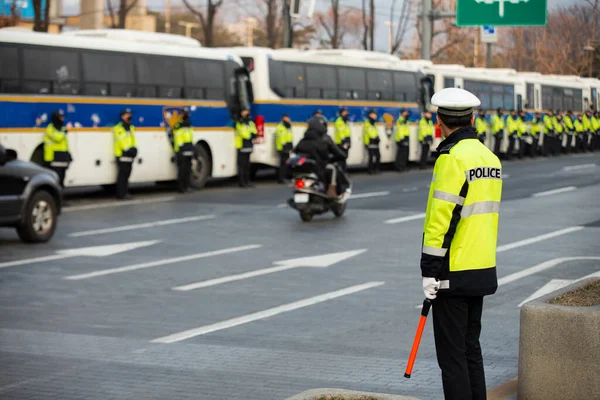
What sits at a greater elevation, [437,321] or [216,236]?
[437,321]

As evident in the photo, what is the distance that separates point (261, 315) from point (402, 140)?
93.6ft

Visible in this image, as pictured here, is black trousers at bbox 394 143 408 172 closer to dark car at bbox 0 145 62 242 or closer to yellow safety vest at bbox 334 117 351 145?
yellow safety vest at bbox 334 117 351 145

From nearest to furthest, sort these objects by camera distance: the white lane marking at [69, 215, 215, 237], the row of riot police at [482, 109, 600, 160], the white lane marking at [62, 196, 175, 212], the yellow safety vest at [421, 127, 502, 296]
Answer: the yellow safety vest at [421, 127, 502, 296] < the white lane marking at [69, 215, 215, 237] < the white lane marking at [62, 196, 175, 212] < the row of riot police at [482, 109, 600, 160]

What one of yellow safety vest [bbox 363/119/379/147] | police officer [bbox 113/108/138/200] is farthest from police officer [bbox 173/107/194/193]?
yellow safety vest [bbox 363/119/379/147]

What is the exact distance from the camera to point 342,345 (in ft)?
33.0

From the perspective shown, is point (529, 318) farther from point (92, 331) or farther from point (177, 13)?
point (177, 13)

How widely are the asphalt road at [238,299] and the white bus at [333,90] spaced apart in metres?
9.36

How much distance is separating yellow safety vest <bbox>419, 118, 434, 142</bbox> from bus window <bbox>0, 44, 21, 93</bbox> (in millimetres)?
19927

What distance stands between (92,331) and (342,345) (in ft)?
7.21

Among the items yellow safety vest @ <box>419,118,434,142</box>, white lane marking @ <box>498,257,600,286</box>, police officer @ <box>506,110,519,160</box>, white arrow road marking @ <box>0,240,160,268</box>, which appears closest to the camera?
white lane marking @ <box>498,257,600,286</box>

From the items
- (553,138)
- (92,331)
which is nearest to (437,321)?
(92,331)

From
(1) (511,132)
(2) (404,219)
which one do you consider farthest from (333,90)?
(2) (404,219)

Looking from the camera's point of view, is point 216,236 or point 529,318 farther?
point 216,236

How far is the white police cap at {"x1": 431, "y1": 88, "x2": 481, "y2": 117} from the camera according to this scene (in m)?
6.52
